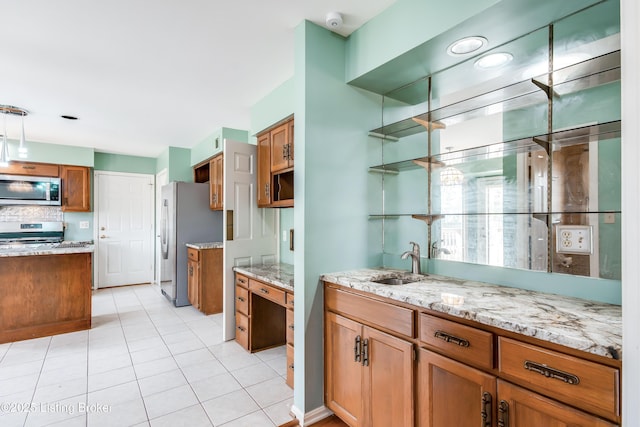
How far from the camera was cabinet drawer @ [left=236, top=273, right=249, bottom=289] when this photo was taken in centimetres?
300

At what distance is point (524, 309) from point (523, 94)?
1.18 m

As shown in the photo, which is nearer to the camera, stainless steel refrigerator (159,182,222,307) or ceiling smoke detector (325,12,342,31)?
ceiling smoke detector (325,12,342,31)

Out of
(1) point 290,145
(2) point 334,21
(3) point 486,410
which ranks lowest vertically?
(3) point 486,410

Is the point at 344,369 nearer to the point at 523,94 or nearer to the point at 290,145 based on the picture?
the point at 290,145

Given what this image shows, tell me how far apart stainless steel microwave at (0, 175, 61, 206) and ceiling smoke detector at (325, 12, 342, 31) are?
5.56 meters

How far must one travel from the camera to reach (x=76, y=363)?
2.82 m

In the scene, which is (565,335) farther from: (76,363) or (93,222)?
(93,222)

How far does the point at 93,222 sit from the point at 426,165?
6.18m

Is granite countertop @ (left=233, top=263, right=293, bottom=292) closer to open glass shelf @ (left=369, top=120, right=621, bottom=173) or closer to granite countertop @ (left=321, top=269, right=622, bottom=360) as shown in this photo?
granite countertop @ (left=321, top=269, right=622, bottom=360)

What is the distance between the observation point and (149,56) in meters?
2.51

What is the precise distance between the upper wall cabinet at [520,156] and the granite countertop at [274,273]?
2.74 feet

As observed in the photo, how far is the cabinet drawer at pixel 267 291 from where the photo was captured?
2.46 m

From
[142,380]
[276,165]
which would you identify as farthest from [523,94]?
[142,380]

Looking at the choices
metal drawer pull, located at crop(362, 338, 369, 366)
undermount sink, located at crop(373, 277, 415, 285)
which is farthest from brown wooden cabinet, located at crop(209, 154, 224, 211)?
metal drawer pull, located at crop(362, 338, 369, 366)
